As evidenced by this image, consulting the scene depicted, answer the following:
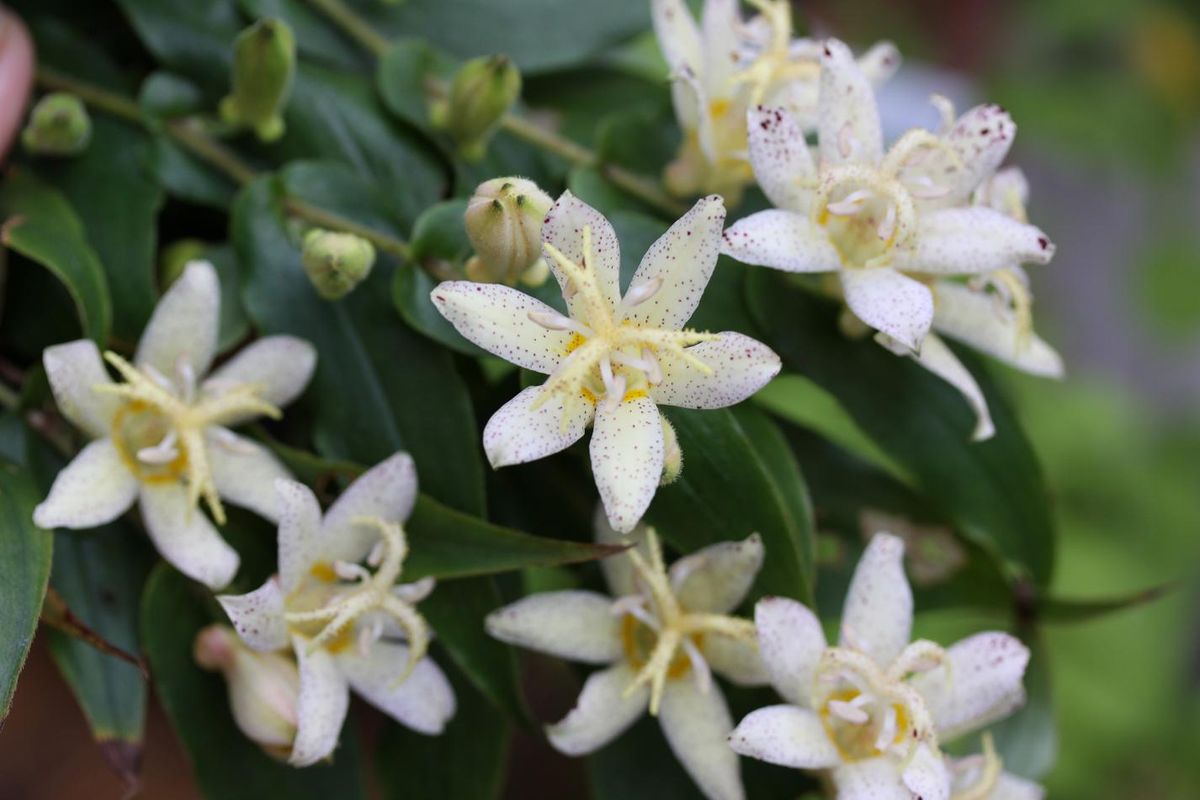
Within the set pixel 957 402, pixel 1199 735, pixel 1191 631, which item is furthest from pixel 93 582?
pixel 1191 631

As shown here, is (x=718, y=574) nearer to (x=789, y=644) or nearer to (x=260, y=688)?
(x=789, y=644)

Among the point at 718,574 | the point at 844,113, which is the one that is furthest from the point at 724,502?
the point at 844,113

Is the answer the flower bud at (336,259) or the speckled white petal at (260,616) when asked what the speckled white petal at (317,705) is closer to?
the speckled white petal at (260,616)

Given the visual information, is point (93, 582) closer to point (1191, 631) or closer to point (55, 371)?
point (55, 371)

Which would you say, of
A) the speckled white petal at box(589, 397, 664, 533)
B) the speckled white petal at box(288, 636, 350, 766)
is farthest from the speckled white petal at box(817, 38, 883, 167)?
the speckled white petal at box(288, 636, 350, 766)

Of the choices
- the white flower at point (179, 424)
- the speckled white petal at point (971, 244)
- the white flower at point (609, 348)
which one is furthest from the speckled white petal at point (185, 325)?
the speckled white petal at point (971, 244)

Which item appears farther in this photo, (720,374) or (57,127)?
(57,127)

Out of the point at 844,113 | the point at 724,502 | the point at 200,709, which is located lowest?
the point at 200,709
